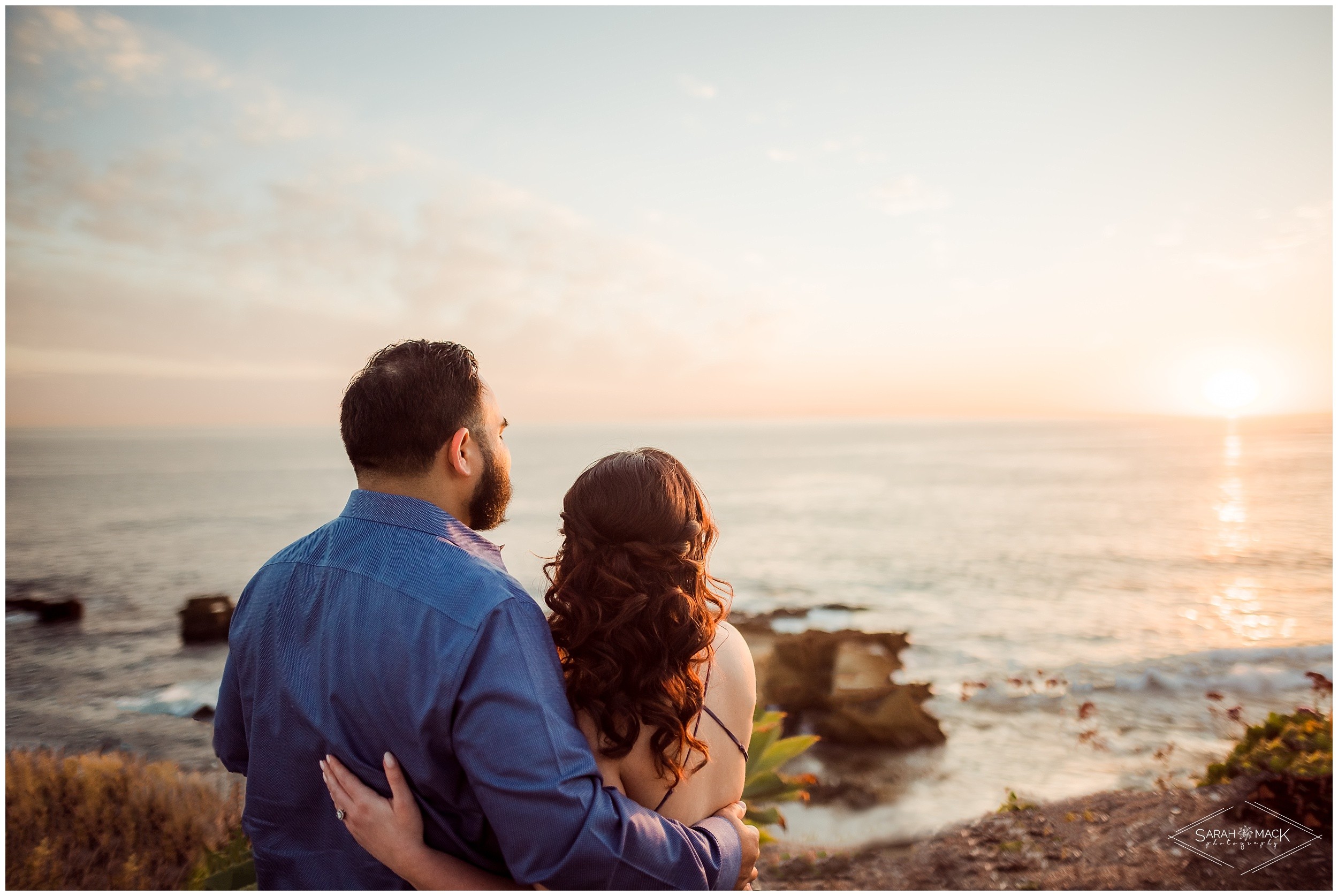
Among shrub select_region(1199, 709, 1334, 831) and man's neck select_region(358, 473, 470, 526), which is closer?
man's neck select_region(358, 473, 470, 526)

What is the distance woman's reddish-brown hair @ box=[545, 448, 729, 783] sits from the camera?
5.77 feet

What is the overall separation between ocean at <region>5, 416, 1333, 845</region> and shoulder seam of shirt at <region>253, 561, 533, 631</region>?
134cm

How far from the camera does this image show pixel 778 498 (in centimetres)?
4531

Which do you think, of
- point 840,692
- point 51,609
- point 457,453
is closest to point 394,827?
point 457,453

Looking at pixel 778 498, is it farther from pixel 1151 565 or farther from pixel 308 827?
pixel 308 827

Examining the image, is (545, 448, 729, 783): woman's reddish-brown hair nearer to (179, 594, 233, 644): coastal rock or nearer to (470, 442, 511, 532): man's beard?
(470, 442, 511, 532): man's beard

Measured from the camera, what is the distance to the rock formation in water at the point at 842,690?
8078mm

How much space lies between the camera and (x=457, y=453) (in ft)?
5.22

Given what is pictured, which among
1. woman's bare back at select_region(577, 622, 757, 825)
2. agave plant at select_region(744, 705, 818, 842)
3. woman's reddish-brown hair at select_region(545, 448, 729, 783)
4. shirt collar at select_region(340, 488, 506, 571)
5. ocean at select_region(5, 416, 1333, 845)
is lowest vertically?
ocean at select_region(5, 416, 1333, 845)

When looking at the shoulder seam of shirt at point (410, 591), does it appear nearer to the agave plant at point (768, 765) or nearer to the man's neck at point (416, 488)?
the man's neck at point (416, 488)

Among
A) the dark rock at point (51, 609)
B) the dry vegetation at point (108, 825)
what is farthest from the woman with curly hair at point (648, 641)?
the dark rock at point (51, 609)

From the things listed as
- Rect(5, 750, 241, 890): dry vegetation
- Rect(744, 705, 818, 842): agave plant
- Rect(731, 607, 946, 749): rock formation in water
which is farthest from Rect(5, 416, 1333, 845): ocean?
Rect(5, 750, 241, 890): dry vegetation

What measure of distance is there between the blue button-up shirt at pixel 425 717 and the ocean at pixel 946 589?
1.39m

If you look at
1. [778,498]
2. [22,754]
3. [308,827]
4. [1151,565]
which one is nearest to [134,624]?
[22,754]
